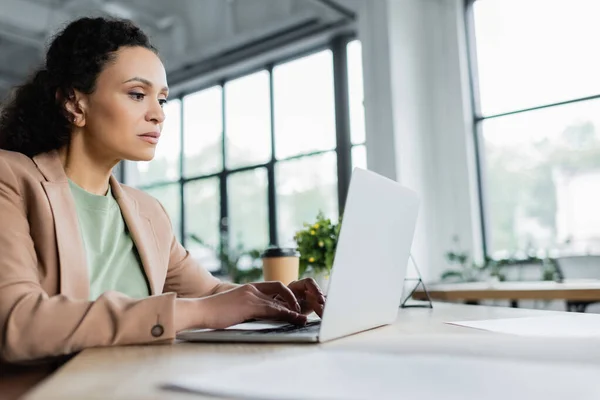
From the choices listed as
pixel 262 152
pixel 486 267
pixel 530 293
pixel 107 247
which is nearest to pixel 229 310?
pixel 107 247

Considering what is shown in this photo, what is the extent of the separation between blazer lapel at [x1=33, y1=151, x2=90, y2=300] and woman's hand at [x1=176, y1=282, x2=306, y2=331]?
291mm

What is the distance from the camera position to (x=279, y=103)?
238 inches

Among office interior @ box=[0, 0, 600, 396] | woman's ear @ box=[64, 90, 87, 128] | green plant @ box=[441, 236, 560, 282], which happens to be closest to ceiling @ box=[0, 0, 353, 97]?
office interior @ box=[0, 0, 600, 396]

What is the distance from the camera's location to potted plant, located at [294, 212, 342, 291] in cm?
171

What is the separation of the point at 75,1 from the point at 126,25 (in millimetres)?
4866

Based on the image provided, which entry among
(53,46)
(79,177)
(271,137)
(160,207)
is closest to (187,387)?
(79,177)

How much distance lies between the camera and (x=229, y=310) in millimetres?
939

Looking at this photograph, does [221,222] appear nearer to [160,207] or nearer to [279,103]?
[279,103]

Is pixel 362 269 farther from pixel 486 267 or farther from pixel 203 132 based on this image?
pixel 203 132

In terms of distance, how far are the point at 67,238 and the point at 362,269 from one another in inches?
23.1

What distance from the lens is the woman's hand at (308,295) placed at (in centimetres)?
A: 120

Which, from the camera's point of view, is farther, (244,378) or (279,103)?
(279,103)

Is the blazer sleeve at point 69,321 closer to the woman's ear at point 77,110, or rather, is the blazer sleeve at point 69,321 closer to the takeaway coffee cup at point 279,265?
the woman's ear at point 77,110

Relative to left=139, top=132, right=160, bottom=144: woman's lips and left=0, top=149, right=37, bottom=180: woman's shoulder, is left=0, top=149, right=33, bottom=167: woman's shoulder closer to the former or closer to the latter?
left=0, top=149, right=37, bottom=180: woman's shoulder
